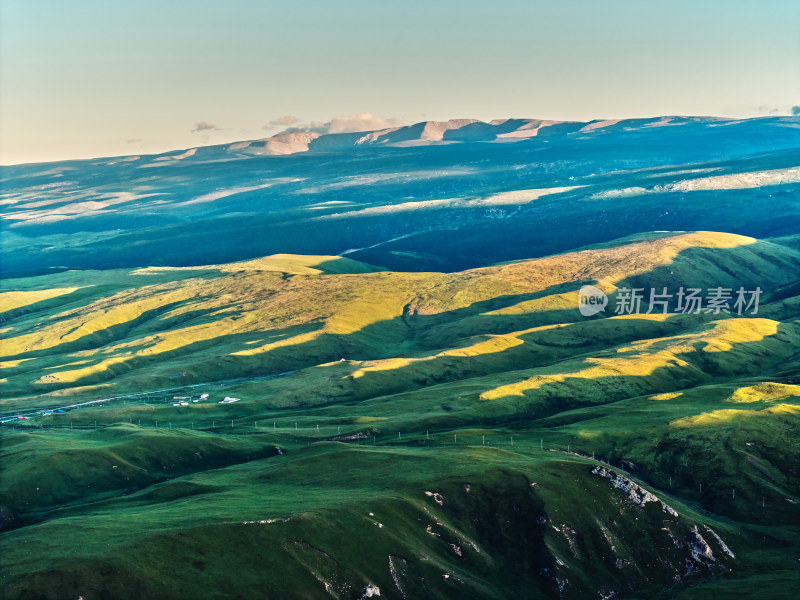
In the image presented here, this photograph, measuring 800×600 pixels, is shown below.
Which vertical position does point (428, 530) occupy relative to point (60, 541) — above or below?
below

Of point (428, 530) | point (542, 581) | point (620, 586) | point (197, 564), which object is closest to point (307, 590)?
point (197, 564)

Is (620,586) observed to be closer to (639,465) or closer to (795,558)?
(795,558)

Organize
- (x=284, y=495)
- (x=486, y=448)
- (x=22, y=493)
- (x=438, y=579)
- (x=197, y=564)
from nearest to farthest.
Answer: (x=197, y=564), (x=438, y=579), (x=284, y=495), (x=22, y=493), (x=486, y=448)

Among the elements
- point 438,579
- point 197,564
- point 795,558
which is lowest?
point 795,558

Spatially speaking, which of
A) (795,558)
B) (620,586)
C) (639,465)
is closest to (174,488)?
(620,586)

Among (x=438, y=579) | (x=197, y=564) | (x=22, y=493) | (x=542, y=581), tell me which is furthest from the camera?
(x=22, y=493)

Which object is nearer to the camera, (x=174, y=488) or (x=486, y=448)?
(x=174, y=488)

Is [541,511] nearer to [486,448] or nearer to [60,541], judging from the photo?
[486,448]

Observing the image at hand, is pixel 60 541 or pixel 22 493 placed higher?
pixel 60 541

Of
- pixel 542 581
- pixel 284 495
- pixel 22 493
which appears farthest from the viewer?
pixel 22 493
